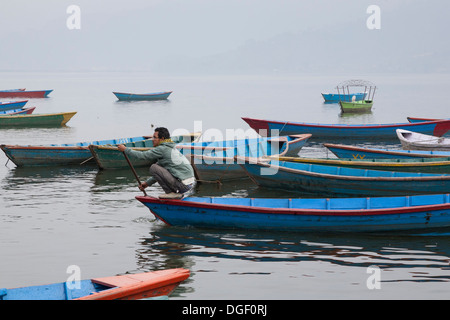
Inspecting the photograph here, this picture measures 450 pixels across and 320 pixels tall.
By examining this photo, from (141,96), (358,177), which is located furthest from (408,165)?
(141,96)

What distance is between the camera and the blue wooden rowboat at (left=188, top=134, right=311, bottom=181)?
20.8 meters

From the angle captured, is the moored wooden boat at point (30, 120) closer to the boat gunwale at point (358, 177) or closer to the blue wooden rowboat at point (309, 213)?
the boat gunwale at point (358, 177)

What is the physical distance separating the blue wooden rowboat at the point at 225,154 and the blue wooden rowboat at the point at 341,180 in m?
1.27

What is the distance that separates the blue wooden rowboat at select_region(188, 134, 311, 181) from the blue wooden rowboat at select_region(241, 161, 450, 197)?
4.17 feet

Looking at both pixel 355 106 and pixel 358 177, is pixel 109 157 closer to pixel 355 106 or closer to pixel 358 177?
pixel 358 177

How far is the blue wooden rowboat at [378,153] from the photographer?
21.6 m

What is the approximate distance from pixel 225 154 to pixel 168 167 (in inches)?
308

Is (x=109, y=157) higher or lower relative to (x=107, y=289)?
higher

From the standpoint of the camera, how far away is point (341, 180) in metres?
18.2

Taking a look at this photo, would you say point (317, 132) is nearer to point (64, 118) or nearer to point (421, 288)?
point (64, 118)

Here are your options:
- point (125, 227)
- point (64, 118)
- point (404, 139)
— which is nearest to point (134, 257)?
point (125, 227)

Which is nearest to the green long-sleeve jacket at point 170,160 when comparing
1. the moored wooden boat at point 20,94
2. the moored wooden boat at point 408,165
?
the moored wooden boat at point 408,165

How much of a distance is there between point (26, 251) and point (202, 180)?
826 centimetres

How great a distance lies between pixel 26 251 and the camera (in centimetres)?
1391
